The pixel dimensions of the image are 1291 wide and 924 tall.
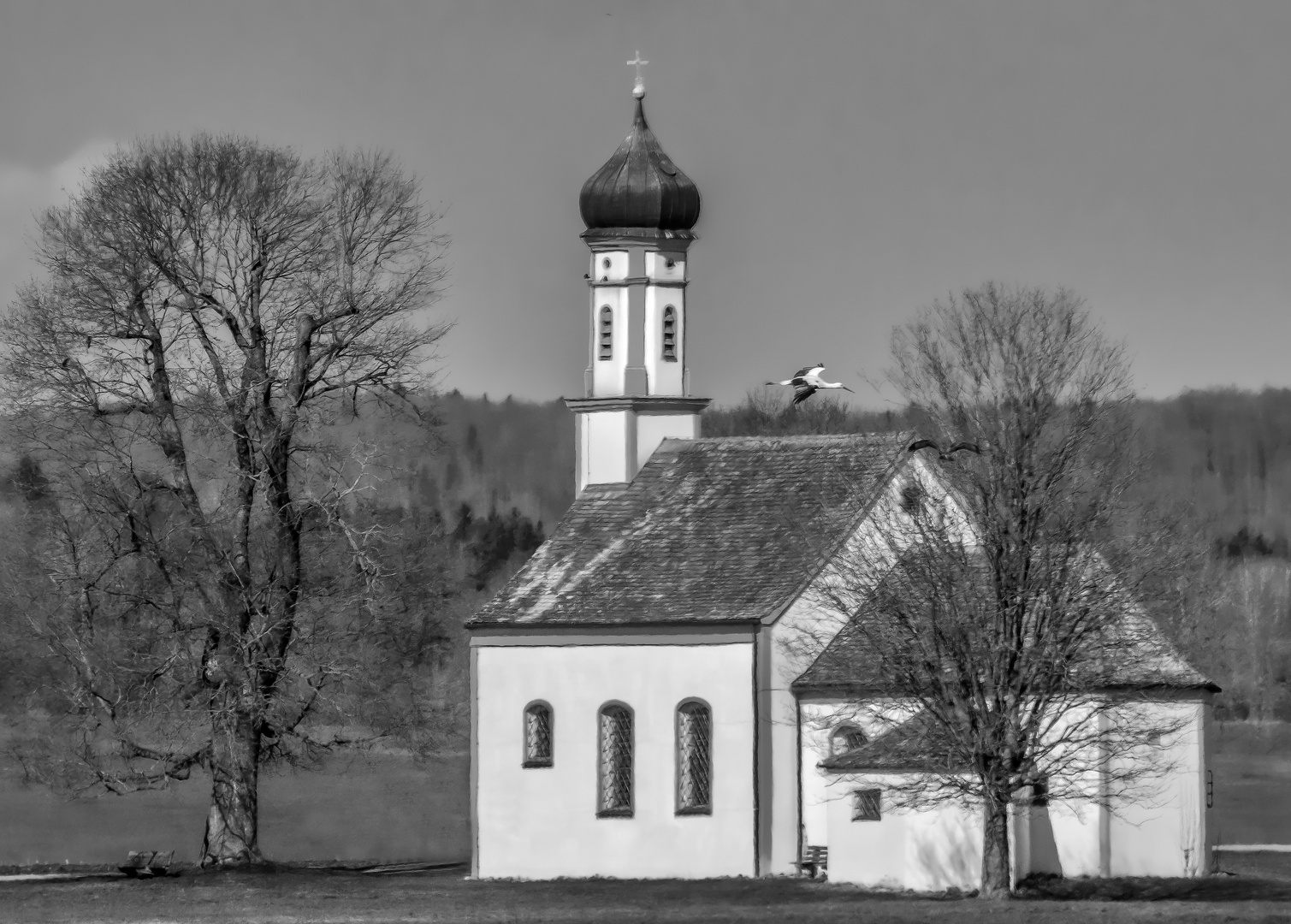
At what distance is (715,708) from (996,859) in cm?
768

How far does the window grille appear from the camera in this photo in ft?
151

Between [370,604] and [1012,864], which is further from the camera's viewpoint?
[370,604]

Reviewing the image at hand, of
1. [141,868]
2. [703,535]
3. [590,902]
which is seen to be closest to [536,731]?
[703,535]

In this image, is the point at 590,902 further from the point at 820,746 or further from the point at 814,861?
the point at 820,746

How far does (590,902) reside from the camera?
45.7 m

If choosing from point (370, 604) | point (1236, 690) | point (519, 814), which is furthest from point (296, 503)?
point (1236, 690)

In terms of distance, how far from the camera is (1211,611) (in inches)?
1843

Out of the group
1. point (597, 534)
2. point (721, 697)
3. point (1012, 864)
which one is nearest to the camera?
point (1012, 864)

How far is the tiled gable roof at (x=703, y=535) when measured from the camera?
5047cm

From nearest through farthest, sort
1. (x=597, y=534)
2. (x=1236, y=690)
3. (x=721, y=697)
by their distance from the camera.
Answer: (x=721, y=697) → (x=597, y=534) → (x=1236, y=690)

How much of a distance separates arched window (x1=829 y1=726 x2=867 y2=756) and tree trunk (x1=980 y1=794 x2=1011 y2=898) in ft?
15.5

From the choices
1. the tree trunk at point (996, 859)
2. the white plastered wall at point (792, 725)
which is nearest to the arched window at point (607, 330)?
the white plastered wall at point (792, 725)

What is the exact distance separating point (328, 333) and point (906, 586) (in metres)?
15.1

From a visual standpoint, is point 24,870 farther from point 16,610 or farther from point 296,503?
point 296,503
